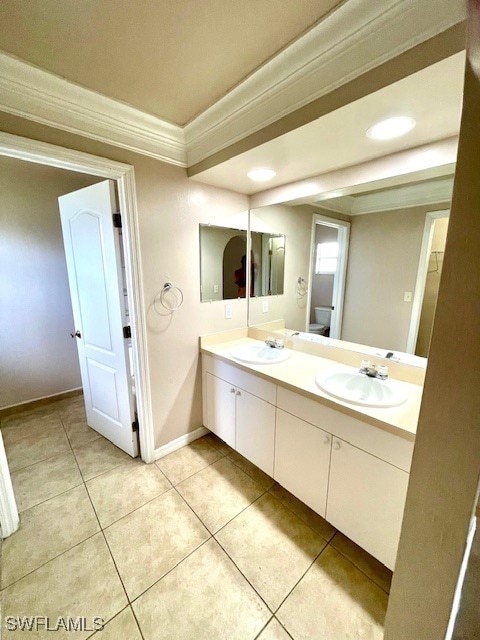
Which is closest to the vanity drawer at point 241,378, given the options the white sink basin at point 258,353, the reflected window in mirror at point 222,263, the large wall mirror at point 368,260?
the white sink basin at point 258,353

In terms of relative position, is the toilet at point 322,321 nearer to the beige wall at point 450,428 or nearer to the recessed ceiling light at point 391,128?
the recessed ceiling light at point 391,128

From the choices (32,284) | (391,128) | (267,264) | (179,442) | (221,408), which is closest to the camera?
(391,128)

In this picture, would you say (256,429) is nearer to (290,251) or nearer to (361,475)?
(361,475)

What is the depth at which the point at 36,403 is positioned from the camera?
269cm

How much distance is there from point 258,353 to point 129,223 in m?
1.29

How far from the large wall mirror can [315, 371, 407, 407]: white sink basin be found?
27 centimetres

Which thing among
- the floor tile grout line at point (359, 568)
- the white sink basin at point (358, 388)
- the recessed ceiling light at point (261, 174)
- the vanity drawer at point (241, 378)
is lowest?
the floor tile grout line at point (359, 568)

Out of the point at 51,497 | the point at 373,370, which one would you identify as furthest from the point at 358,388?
the point at 51,497

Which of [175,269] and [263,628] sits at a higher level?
[175,269]

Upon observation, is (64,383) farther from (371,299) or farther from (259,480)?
(371,299)

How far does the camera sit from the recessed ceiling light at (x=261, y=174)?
1647 mm

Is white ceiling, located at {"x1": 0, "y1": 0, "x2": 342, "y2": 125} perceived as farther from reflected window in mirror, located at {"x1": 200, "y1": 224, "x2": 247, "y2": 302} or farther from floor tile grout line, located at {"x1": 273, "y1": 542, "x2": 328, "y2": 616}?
floor tile grout line, located at {"x1": 273, "y1": 542, "x2": 328, "y2": 616}

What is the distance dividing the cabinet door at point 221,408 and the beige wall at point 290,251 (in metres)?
0.72

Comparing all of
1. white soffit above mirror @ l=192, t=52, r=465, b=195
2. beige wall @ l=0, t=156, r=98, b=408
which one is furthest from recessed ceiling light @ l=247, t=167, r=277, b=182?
beige wall @ l=0, t=156, r=98, b=408
